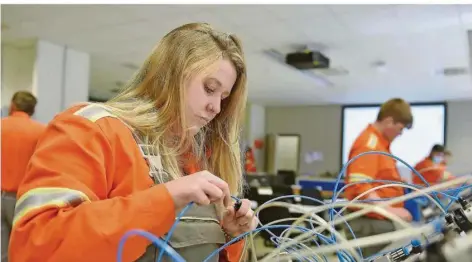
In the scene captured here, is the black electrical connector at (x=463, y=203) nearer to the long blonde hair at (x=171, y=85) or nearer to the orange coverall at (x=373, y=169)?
the long blonde hair at (x=171, y=85)

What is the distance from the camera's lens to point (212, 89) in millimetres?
912

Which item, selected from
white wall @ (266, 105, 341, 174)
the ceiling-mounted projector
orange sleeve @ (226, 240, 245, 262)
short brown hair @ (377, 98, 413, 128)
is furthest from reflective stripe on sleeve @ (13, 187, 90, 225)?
white wall @ (266, 105, 341, 174)

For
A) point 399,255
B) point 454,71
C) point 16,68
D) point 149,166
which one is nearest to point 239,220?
point 149,166

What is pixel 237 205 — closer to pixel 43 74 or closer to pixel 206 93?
pixel 206 93

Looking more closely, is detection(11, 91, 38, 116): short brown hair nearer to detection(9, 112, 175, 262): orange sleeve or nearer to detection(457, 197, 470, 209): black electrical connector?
detection(9, 112, 175, 262): orange sleeve

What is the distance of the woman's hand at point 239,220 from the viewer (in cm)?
89

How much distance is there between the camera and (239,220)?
91cm

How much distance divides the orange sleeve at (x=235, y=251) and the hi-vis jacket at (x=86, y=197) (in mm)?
256

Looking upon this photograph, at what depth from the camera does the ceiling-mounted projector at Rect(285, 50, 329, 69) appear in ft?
16.1

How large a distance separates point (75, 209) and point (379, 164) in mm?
1886

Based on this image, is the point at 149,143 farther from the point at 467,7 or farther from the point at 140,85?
the point at 467,7

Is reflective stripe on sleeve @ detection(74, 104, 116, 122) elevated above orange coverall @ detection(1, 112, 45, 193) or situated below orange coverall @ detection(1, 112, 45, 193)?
above

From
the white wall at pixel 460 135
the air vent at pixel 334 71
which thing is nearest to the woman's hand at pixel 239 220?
the air vent at pixel 334 71

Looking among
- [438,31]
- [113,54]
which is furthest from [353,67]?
[113,54]
